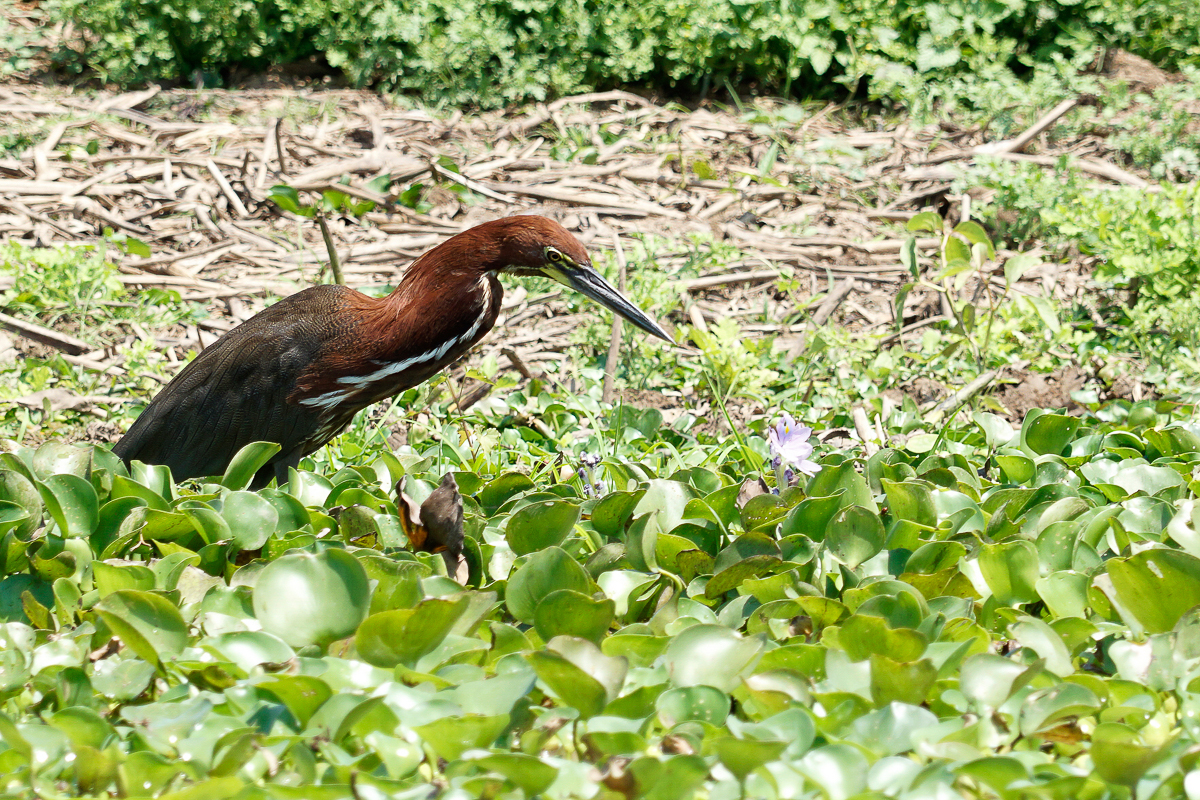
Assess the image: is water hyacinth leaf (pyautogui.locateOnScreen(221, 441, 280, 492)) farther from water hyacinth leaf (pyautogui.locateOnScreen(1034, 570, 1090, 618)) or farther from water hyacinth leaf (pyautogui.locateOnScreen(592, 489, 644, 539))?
water hyacinth leaf (pyautogui.locateOnScreen(1034, 570, 1090, 618))

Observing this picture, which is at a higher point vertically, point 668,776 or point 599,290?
point 599,290

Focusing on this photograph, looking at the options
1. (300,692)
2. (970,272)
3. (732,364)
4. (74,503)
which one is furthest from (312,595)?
(970,272)

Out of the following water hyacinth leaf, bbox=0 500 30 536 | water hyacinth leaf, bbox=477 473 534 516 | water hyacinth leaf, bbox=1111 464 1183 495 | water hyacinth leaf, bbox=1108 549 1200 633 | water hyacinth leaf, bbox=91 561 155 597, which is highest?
water hyacinth leaf, bbox=1108 549 1200 633

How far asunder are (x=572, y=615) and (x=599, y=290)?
1.87 meters

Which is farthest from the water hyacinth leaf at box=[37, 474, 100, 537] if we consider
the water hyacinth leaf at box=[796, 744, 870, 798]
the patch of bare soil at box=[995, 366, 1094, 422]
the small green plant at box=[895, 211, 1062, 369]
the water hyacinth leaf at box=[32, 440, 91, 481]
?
the patch of bare soil at box=[995, 366, 1094, 422]

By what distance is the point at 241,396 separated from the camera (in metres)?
3.82

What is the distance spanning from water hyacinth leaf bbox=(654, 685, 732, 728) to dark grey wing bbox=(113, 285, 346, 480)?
2.26m

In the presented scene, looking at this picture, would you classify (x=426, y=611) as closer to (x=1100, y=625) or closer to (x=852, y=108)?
(x=1100, y=625)

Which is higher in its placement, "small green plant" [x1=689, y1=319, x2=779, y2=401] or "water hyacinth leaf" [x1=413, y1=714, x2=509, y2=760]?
"water hyacinth leaf" [x1=413, y1=714, x2=509, y2=760]

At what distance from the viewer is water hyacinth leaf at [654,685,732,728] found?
1.81 metres

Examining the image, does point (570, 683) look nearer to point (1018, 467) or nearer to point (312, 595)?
point (312, 595)

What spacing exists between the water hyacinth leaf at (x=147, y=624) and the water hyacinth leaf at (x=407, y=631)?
31cm

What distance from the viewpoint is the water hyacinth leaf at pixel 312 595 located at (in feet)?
6.41

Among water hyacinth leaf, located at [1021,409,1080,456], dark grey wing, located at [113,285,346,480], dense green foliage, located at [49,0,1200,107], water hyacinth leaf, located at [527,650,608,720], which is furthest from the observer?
dense green foliage, located at [49,0,1200,107]
